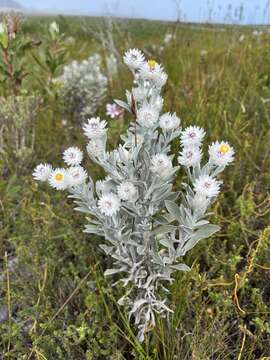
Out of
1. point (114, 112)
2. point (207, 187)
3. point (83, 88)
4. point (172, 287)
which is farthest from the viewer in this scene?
point (83, 88)

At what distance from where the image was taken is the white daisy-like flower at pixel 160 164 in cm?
134

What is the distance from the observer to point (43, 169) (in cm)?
145

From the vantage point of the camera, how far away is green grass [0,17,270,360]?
164cm

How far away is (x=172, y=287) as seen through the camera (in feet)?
5.67

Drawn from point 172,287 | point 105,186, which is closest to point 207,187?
point 105,186

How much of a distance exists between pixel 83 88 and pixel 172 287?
2.45 meters

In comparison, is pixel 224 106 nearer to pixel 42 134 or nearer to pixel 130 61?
pixel 42 134

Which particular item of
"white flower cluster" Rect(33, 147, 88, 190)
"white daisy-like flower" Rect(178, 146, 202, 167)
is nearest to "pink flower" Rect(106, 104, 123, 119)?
"white flower cluster" Rect(33, 147, 88, 190)

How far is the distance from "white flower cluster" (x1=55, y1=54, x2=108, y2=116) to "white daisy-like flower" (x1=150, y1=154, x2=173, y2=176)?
242cm

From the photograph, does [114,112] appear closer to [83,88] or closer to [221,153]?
[83,88]

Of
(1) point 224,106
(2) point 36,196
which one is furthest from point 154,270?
(1) point 224,106

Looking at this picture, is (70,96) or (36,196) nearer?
(36,196)

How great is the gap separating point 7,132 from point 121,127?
0.87m

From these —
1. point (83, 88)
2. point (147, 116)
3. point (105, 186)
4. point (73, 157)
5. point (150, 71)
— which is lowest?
point (83, 88)
